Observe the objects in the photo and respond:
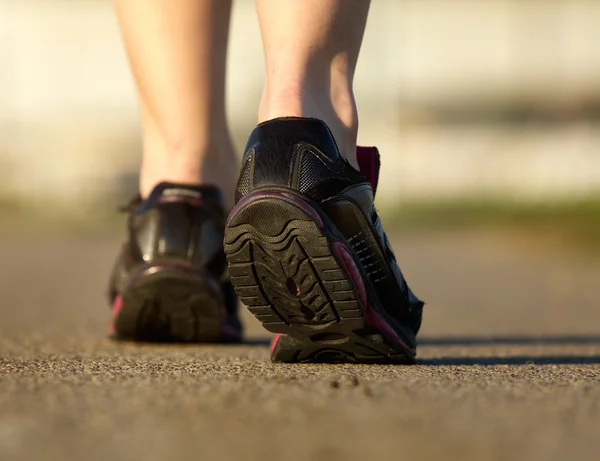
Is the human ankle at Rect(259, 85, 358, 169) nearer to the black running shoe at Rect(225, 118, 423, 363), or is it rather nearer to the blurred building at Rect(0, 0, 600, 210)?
the black running shoe at Rect(225, 118, 423, 363)

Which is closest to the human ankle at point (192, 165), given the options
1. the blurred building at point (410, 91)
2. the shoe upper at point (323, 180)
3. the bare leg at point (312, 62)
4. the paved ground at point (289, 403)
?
the paved ground at point (289, 403)

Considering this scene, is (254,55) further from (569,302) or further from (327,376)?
(327,376)

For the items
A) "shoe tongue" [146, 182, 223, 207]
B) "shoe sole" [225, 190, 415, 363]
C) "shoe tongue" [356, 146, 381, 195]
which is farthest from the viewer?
"shoe tongue" [146, 182, 223, 207]

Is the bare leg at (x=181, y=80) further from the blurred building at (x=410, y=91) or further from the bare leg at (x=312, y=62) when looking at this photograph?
the blurred building at (x=410, y=91)

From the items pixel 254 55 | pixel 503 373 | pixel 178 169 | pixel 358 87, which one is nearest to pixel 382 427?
pixel 503 373

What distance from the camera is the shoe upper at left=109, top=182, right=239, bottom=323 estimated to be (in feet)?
6.25

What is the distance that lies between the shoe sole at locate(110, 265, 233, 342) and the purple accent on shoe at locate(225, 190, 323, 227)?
0.53 meters

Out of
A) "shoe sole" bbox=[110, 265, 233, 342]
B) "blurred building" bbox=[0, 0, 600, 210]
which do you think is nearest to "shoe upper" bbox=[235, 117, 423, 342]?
"shoe sole" bbox=[110, 265, 233, 342]

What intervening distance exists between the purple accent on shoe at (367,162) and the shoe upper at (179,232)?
1.41ft

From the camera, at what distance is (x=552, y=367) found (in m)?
1.56

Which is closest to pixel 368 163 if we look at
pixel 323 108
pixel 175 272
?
pixel 323 108

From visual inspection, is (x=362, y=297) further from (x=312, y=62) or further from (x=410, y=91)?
(x=410, y=91)

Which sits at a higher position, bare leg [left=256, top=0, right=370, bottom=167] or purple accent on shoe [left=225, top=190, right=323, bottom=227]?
bare leg [left=256, top=0, right=370, bottom=167]

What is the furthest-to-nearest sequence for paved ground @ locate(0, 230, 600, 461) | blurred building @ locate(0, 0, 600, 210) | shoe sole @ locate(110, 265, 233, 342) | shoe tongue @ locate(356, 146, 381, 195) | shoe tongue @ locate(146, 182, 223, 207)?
blurred building @ locate(0, 0, 600, 210)
shoe tongue @ locate(146, 182, 223, 207)
shoe sole @ locate(110, 265, 233, 342)
shoe tongue @ locate(356, 146, 381, 195)
paved ground @ locate(0, 230, 600, 461)
